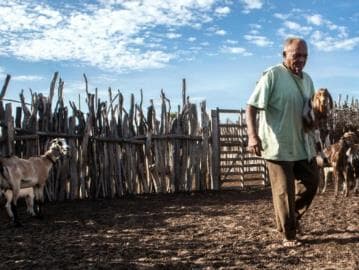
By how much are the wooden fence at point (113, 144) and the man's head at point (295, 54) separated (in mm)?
5948

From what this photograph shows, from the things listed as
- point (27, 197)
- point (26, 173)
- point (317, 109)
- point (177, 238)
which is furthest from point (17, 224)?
point (317, 109)

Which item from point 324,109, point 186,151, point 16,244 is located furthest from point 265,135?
point 186,151

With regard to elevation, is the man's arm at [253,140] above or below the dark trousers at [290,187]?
above

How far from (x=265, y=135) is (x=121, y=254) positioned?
1849 millimetres

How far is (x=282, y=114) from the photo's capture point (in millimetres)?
4840

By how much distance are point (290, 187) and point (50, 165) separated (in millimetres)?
4892

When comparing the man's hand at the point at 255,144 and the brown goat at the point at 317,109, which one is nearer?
the man's hand at the point at 255,144

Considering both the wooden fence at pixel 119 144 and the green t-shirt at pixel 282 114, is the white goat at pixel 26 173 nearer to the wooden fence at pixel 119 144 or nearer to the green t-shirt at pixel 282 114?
the wooden fence at pixel 119 144

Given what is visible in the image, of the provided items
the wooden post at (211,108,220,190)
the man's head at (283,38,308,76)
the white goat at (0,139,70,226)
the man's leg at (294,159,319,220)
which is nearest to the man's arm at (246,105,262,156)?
the man's leg at (294,159,319,220)

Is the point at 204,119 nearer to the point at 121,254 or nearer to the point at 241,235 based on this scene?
the point at 241,235

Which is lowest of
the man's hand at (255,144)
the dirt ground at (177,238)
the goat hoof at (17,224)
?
the dirt ground at (177,238)

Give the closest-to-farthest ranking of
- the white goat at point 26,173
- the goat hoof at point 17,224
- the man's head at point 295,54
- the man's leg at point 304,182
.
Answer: the man's head at point 295,54, the man's leg at point 304,182, the goat hoof at point 17,224, the white goat at point 26,173

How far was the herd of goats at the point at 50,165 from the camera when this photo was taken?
489 cm

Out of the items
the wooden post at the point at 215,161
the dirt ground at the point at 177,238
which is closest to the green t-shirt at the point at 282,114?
the dirt ground at the point at 177,238
